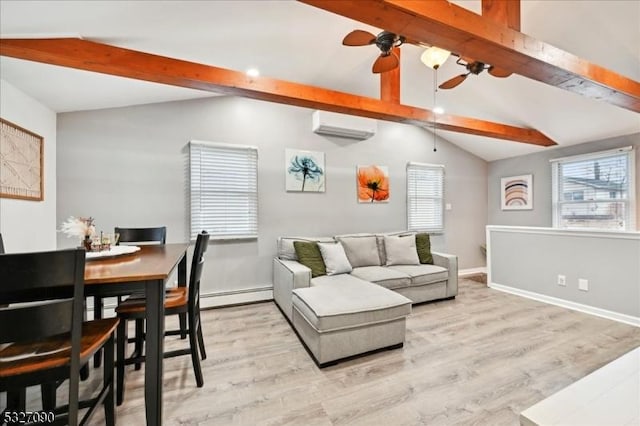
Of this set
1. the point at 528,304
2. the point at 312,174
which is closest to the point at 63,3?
the point at 312,174

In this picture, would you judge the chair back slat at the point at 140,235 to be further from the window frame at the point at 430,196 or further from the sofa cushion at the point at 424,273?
the window frame at the point at 430,196

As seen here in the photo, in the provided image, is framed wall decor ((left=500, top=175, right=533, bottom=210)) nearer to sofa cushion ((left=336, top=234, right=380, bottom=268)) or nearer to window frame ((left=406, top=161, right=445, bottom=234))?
window frame ((left=406, top=161, right=445, bottom=234))

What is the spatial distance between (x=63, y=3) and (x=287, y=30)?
59.9 inches

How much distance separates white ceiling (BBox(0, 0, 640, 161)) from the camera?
6.19 feet

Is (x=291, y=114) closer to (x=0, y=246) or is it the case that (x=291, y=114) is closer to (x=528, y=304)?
(x=0, y=246)

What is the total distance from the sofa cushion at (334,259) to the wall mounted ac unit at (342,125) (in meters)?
1.74

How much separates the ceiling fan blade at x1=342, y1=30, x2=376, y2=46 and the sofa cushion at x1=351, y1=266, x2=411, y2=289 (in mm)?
2502

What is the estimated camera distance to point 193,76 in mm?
2408

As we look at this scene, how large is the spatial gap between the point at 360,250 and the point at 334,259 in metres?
0.57

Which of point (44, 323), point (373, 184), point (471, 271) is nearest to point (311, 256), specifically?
point (373, 184)

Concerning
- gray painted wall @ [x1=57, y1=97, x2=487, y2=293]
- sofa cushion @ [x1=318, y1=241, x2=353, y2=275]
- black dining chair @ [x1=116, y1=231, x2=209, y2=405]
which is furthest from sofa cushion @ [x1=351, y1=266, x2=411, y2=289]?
black dining chair @ [x1=116, y1=231, x2=209, y2=405]

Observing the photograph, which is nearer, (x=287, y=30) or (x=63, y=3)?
(x=63, y=3)

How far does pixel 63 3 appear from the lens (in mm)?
1661

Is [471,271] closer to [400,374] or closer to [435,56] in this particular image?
[400,374]
